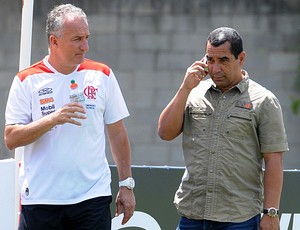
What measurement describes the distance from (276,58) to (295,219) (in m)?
4.40

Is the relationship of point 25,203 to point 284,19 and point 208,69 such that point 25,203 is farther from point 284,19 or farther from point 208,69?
point 284,19

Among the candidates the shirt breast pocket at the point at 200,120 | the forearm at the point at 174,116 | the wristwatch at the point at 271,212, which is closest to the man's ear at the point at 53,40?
the forearm at the point at 174,116

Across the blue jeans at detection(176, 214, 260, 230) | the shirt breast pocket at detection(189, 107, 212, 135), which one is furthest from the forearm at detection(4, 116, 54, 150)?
the blue jeans at detection(176, 214, 260, 230)

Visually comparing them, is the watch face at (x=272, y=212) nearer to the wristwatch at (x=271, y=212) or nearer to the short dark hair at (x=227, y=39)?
the wristwatch at (x=271, y=212)

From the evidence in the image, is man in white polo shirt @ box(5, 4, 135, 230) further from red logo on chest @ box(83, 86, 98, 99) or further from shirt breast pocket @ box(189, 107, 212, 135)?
shirt breast pocket @ box(189, 107, 212, 135)

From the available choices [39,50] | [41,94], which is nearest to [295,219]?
[41,94]

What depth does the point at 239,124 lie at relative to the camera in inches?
192

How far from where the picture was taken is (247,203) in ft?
16.1

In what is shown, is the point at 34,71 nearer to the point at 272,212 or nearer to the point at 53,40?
the point at 53,40

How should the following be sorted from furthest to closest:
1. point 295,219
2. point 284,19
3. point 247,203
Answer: point 284,19, point 295,219, point 247,203

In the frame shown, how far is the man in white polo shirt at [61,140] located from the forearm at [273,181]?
0.95 metres

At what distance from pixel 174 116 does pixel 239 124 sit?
0.40 m

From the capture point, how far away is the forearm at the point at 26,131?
4.75 metres

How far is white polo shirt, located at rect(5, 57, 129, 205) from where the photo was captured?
491 centimetres
